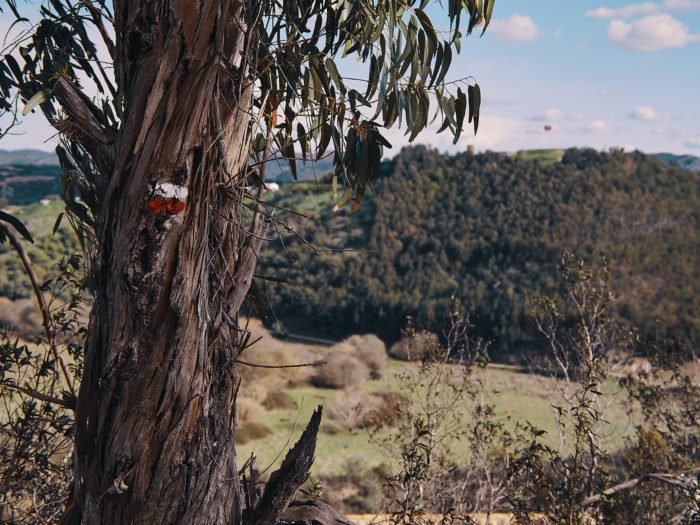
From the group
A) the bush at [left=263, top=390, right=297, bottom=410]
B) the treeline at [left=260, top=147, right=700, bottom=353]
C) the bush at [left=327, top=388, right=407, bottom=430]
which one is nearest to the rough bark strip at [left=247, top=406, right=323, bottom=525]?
the bush at [left=327, top=388, right=407, bottom=430]

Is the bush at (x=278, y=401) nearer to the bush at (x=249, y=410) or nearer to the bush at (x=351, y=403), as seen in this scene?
the bush at (x=249, y=410)

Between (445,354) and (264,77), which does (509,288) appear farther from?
(264,77)

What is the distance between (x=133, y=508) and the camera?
65.0 inches

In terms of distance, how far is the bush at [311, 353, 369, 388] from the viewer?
16605 mm

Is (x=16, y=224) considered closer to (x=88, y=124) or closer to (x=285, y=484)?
(x=88, y=124)

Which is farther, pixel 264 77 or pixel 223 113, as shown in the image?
pixel 264 77

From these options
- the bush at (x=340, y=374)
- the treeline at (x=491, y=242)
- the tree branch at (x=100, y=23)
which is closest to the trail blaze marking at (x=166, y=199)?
the tree branch at (x=100, y=23)

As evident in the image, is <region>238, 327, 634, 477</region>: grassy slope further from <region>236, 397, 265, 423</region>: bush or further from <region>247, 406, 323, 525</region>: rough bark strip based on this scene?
<region>247, 406, 323, 525</region>: rough bark strip

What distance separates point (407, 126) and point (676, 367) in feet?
15.0

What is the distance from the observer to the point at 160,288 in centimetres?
165

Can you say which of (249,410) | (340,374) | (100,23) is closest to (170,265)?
(100,23)

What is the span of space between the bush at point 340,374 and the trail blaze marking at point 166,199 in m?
15.0

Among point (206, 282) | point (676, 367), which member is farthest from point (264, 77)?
point (676, 367)

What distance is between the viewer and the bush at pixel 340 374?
16.6m
